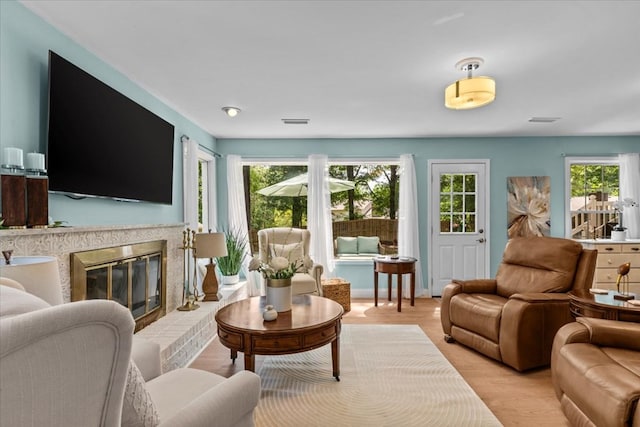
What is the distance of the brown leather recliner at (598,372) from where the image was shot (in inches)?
59.8

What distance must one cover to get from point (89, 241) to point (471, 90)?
9.17 ft

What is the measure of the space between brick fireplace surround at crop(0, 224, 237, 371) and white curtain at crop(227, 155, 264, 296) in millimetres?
862

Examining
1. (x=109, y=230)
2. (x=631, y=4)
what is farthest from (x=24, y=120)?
(x=631, y=4)

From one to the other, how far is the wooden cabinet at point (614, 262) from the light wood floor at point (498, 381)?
2541 mm

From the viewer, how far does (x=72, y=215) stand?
225 centimetres

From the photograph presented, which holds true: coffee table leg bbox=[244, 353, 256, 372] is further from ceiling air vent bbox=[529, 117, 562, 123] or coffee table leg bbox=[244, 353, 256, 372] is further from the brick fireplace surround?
ceiling air vent bbox=[529, 117, 562, 123]

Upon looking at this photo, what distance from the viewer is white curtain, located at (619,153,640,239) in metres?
4.99

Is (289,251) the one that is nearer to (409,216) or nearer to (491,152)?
(409,216)

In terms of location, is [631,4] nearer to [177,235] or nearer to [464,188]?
[464,188]

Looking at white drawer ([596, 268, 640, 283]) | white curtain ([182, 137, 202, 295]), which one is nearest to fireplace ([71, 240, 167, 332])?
white curtain ([182, 137, 202, 295])

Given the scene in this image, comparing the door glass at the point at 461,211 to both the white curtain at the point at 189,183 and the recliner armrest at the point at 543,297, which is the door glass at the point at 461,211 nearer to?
the recliner armrest at the point at 543,297

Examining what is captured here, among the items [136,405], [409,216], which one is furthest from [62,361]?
[409,216]

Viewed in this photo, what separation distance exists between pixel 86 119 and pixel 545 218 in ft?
18.6

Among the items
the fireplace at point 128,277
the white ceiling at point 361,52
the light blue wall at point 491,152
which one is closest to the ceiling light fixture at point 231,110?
the white ceiling at point 361,52
